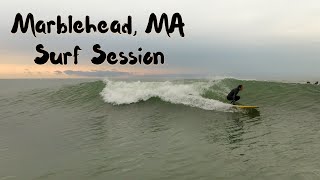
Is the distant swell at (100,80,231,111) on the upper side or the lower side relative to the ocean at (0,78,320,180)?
upper

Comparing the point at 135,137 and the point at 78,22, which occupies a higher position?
the point at 78,22

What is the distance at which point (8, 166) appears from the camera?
966 centimetres

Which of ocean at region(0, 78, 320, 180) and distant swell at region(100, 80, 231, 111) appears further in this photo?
distant swell at region(100, 80, 231, 111)

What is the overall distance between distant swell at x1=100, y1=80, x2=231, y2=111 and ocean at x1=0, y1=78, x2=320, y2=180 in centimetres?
6

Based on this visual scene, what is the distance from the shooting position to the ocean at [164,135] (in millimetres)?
8758

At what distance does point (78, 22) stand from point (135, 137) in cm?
633

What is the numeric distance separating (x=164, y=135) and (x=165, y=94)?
830cm

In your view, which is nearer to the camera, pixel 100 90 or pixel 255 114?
pixel 255 114

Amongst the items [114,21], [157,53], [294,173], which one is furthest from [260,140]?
[114,21]

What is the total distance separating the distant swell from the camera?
1864 centimetres

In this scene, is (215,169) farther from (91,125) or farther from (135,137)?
(91,125)

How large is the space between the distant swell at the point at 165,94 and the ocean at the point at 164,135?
64 mm

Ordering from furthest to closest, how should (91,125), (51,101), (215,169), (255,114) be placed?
(51,101) → (255,114) → (91,125) → (215,169)

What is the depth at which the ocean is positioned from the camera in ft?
28.7
